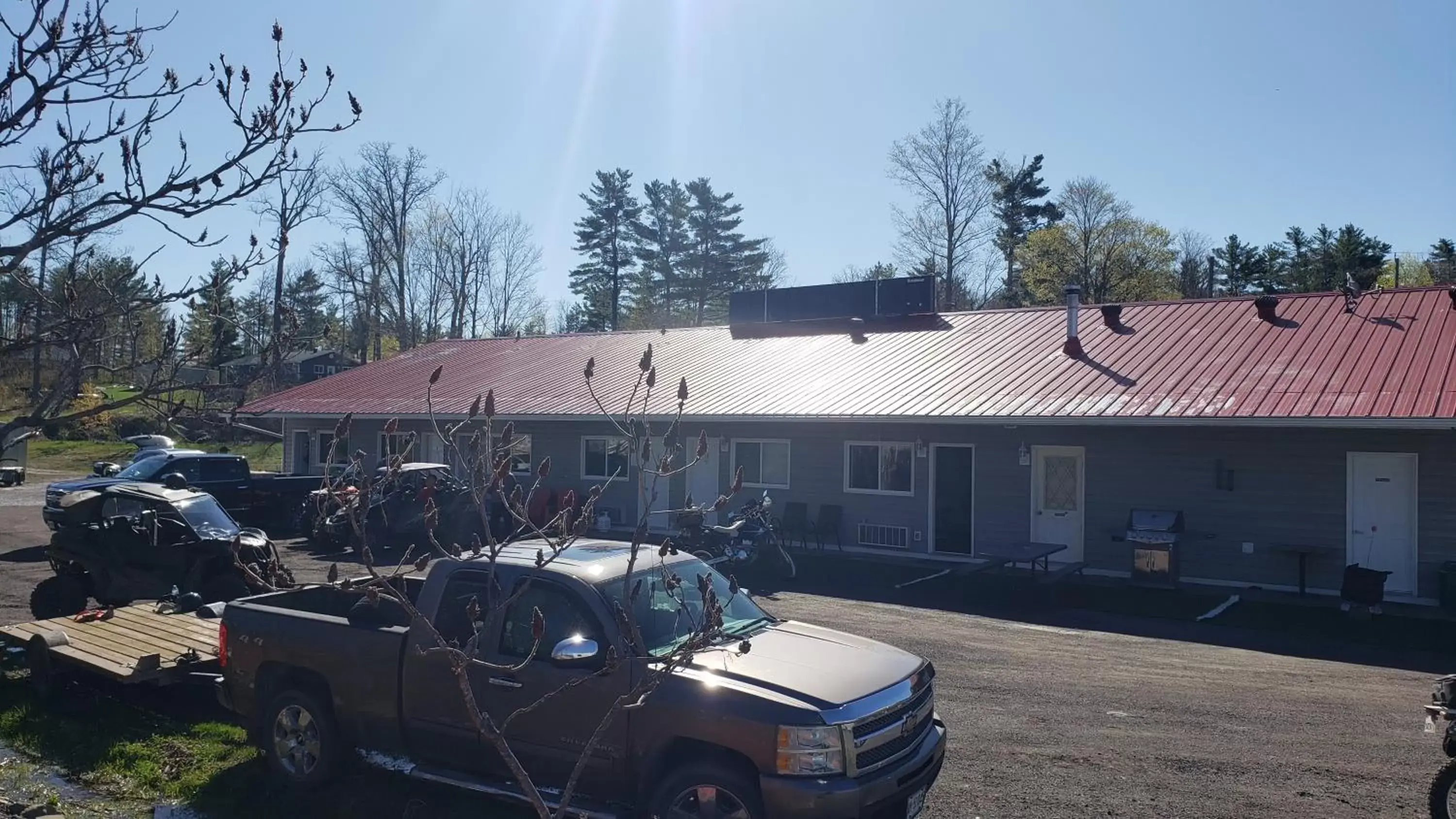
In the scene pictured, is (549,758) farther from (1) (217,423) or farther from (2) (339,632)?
(1) (217,423)

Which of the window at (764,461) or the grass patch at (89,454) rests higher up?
the window at (764,461)

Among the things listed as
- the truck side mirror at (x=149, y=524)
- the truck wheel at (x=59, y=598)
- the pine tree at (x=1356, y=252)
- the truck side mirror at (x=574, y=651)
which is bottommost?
the truck wheel at (x=59, y=598)

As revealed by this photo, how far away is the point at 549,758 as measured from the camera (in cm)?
576

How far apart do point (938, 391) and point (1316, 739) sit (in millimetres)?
11595

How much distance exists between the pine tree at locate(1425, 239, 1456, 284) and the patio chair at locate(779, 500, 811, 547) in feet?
142

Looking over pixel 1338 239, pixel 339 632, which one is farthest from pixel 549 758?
pixel 1338 239

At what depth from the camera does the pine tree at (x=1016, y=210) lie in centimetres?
5081

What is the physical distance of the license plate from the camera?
554 centimetres

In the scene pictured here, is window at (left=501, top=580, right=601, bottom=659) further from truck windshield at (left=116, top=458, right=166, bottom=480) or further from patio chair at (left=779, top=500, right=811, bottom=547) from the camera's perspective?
truck windshield at (left=116, top=458, right=166, bottom=480)

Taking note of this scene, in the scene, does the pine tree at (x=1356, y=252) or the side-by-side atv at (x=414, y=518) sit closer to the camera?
the side-by-side atv at (x=414, y=518)

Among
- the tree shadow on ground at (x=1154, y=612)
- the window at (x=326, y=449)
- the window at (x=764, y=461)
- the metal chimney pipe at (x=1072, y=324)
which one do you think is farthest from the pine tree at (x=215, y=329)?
the window at (x=326, y=449)

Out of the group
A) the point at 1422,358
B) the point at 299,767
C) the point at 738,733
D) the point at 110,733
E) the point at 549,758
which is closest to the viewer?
the point at 738,733

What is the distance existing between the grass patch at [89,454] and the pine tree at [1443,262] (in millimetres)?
53041

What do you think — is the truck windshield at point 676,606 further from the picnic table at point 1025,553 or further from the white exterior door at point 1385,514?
the white exterior door at point 1385,514
